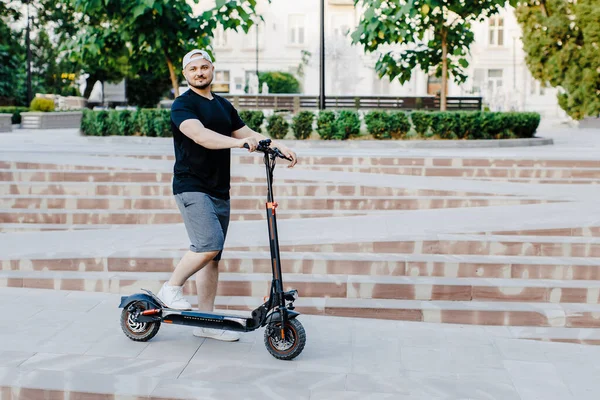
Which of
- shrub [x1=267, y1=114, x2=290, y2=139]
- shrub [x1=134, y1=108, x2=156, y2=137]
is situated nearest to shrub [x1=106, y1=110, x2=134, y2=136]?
Result: shrub [x1=134, y1=108, x2=156, y2=137]

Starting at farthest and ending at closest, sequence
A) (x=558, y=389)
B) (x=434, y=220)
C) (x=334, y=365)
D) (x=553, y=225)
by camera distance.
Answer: (x=434, y=220)
(x=553, y=225)
(x=334, y=365)
(x=558, y=389)

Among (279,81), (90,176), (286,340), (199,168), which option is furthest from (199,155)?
(279,81)

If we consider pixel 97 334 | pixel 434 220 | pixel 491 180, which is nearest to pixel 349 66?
pixel 491 180

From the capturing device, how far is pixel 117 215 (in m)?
9.99

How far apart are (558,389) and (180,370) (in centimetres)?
217

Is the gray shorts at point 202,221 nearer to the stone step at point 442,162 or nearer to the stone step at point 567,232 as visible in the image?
the stone step at point 567,232

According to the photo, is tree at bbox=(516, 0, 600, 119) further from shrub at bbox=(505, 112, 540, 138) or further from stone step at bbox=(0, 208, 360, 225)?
stone step at bbox=(0, 208, 360, 225)

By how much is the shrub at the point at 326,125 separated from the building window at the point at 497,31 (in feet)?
116

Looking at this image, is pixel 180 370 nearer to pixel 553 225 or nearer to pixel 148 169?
pixel 553 225

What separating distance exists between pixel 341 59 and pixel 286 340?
147ft

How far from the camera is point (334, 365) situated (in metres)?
4.98

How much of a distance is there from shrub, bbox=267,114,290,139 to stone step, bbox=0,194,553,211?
758 centimetres

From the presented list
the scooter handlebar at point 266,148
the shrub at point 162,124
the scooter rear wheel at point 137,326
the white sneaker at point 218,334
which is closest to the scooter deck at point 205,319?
the scooter rear wheel at point 137,326

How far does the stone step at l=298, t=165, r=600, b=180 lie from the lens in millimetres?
12406
